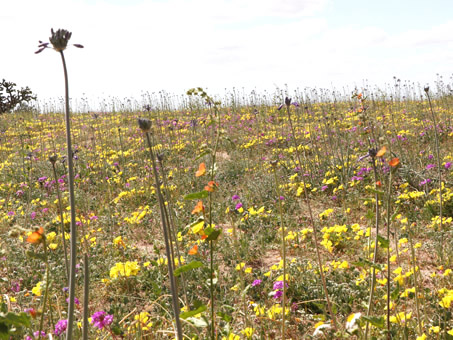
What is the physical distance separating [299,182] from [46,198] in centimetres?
438

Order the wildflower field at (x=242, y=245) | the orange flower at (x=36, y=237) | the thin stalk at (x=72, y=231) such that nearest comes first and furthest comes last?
the thin stalk at (x=72, y=231) → the orange flower at (x=36, y=237) → the wildflower field at (x=242, y=245)

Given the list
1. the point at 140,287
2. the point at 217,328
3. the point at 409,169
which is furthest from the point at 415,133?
the point at 217,328

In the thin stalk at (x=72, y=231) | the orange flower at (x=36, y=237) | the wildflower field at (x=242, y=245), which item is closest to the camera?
the thin stalk at (x=72, y=231)

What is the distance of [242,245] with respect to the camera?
3.91 meters

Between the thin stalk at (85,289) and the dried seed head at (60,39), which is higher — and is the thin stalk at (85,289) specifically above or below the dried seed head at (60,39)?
below

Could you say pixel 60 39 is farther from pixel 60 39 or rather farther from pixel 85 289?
pixel 85 289

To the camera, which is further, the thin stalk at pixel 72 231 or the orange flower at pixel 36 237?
the orange flower at pixel 36 237

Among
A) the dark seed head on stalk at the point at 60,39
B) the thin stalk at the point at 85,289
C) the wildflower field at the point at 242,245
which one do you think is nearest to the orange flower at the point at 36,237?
the wildflower field at the point at 242,245

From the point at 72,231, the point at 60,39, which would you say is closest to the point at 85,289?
the point at 72,231

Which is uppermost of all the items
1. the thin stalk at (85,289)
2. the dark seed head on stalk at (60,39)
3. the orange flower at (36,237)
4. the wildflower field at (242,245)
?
the dark seed head on stalk at (60,39)

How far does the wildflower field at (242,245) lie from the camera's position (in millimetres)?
1571

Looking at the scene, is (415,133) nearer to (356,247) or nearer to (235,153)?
(235,153)

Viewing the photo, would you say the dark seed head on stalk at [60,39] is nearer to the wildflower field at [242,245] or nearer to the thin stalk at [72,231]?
the thin stalk at [72,231]

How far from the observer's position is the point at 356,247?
12.5ft
